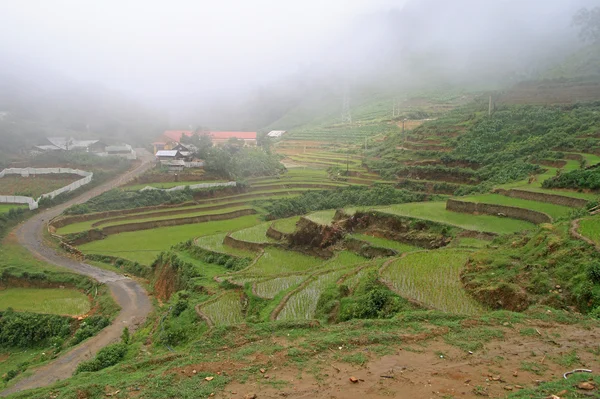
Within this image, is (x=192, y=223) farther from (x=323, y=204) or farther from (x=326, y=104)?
(x=326, y=104)

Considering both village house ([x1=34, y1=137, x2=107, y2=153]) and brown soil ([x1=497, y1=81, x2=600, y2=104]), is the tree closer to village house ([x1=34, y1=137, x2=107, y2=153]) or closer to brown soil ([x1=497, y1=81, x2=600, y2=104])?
brown soil ([x1=497, y1=81, x2=600, y2=104])

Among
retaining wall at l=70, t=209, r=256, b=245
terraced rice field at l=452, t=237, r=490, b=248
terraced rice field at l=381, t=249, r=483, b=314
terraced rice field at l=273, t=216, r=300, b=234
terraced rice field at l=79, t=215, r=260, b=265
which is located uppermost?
terraced rice field at l=381, t=249, r=483, b=314

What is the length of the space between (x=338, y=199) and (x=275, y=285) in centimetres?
2391

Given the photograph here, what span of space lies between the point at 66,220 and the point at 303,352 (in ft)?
118

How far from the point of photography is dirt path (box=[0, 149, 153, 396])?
16812 millimetres

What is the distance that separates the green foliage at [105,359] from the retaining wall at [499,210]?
18781 millimetres

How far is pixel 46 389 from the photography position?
11.2 metres

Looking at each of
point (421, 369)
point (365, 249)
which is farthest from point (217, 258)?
point (421, 369)

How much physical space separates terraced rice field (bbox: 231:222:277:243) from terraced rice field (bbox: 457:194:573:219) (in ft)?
40.4

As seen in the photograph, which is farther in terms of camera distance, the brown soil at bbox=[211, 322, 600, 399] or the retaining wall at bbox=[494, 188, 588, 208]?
the retaining wall at bbox=[494, 188, 588, 208]

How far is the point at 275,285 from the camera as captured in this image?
761 inches

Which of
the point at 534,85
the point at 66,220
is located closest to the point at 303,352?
the point at 66,220

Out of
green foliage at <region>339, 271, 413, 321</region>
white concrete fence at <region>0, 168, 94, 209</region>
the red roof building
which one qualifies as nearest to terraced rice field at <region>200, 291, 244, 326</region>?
green foliage at <region>339, 271, 413, 321</region>

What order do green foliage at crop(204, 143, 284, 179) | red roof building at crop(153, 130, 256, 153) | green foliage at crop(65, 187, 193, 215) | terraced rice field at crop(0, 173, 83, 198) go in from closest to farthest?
green foliage at crop(65, 187, 193, 215)
terraced rice field at crop(0, 173, 83, 198)
green foliage at crop(204, 143, 284, 179)
red roof building at crop(153, 130, 256, 153)
